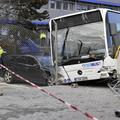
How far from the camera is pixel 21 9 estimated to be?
40.3 meters

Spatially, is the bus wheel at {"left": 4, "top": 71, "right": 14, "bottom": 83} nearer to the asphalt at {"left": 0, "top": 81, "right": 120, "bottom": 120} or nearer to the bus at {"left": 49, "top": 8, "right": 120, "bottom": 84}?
the bus at {"left": 49, "top": 8, "right": 120, "bottom": 84}

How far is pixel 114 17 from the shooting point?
16.5 metres

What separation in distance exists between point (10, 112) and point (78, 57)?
7.19 m

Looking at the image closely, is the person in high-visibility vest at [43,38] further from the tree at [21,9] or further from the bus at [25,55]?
the tree at [21,9]

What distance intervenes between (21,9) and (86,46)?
24495mm

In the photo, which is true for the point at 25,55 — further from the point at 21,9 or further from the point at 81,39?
the point at 21,9

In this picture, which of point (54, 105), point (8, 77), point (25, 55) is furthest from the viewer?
point (8, 77)

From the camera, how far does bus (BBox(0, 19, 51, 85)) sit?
17.2m

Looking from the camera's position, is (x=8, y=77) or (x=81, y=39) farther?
(x=8, y=77)

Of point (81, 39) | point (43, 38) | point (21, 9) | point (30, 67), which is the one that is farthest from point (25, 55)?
point (21, 9)

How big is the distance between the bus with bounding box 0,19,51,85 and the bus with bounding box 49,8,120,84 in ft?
1.36

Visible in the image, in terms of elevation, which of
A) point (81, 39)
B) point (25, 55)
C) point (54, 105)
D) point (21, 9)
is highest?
point (81, 39)

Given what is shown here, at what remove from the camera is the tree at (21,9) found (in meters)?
37.9

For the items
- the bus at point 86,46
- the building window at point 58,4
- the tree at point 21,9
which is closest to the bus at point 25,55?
the bus at point 86,46
